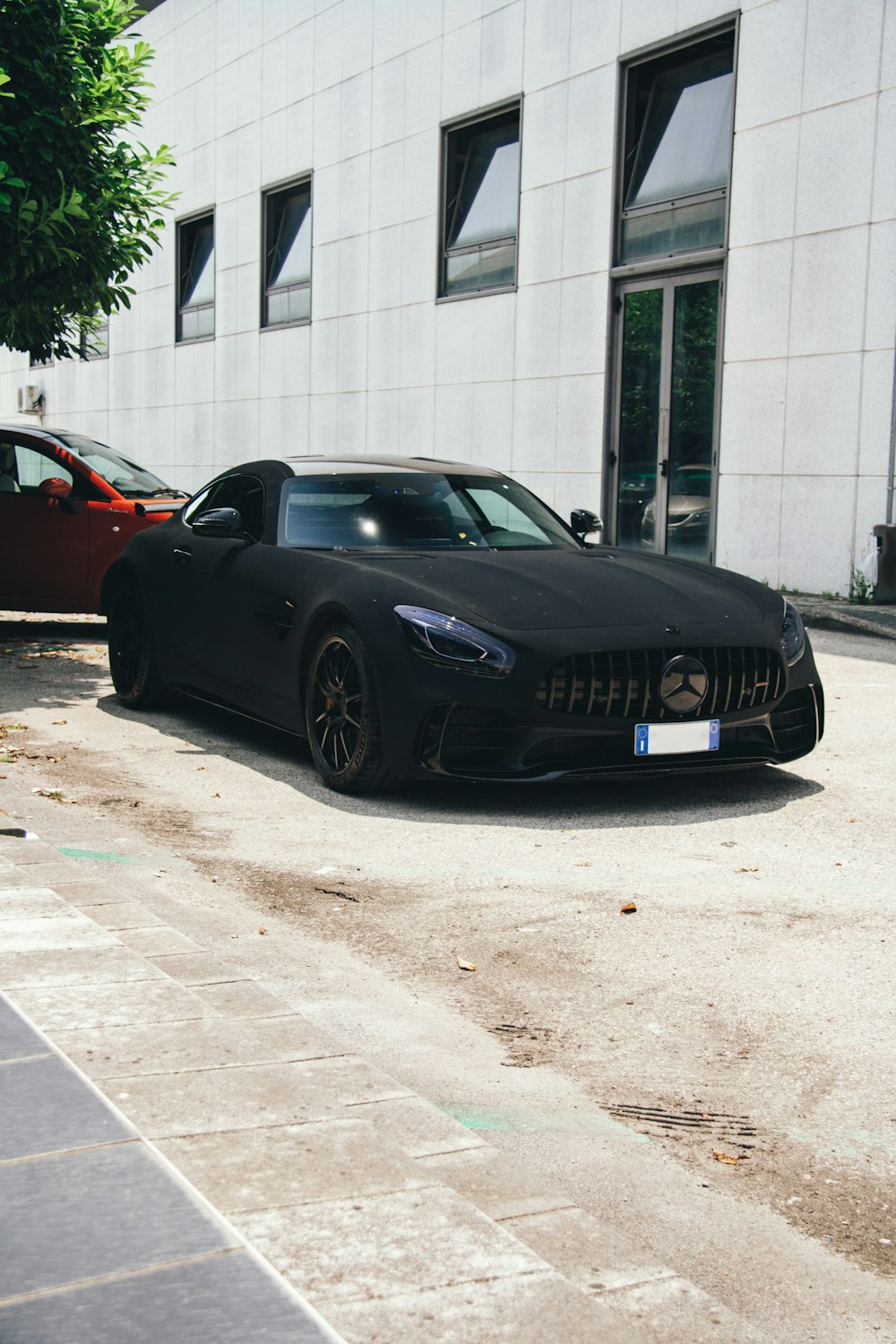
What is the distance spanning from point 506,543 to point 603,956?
10.9ft

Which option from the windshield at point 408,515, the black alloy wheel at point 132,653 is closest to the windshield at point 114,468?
the black alloy wheel at point 132,653

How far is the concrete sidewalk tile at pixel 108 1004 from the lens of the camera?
3318 millimetres

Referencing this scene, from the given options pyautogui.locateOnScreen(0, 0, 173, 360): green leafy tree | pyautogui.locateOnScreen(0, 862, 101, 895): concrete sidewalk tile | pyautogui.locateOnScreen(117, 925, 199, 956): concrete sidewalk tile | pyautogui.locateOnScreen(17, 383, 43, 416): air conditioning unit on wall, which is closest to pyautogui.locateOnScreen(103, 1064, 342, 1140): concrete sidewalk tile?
pyautogui.locateOnScreen(117, 925, 199, 956): concrete sidewalk tile

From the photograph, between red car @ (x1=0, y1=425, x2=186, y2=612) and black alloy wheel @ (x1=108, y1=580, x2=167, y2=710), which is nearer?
black alloy wheel @ (x1=108, y1=580, x2=167, y2=710)

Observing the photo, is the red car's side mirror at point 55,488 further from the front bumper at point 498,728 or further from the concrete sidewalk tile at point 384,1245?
the concrete sidewalk tile at point 384,1245

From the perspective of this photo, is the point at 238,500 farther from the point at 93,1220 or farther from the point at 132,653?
the point at 93,1220

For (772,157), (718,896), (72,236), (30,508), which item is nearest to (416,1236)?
(718,896)

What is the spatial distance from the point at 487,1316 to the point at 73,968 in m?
1.80

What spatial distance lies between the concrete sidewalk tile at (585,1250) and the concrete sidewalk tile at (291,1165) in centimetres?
21

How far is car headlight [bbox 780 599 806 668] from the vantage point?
6629 millimetres

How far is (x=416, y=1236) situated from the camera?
2344 mm

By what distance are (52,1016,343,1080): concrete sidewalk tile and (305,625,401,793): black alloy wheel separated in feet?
9.68

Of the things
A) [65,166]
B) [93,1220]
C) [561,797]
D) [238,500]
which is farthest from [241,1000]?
[65,166]

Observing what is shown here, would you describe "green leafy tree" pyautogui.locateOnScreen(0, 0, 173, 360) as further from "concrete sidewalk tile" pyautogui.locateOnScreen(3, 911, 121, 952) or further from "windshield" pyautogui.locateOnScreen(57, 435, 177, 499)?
"concrete sidewalk tile" pyautogui.locateOnScreen(3, 911, 121, 952)
